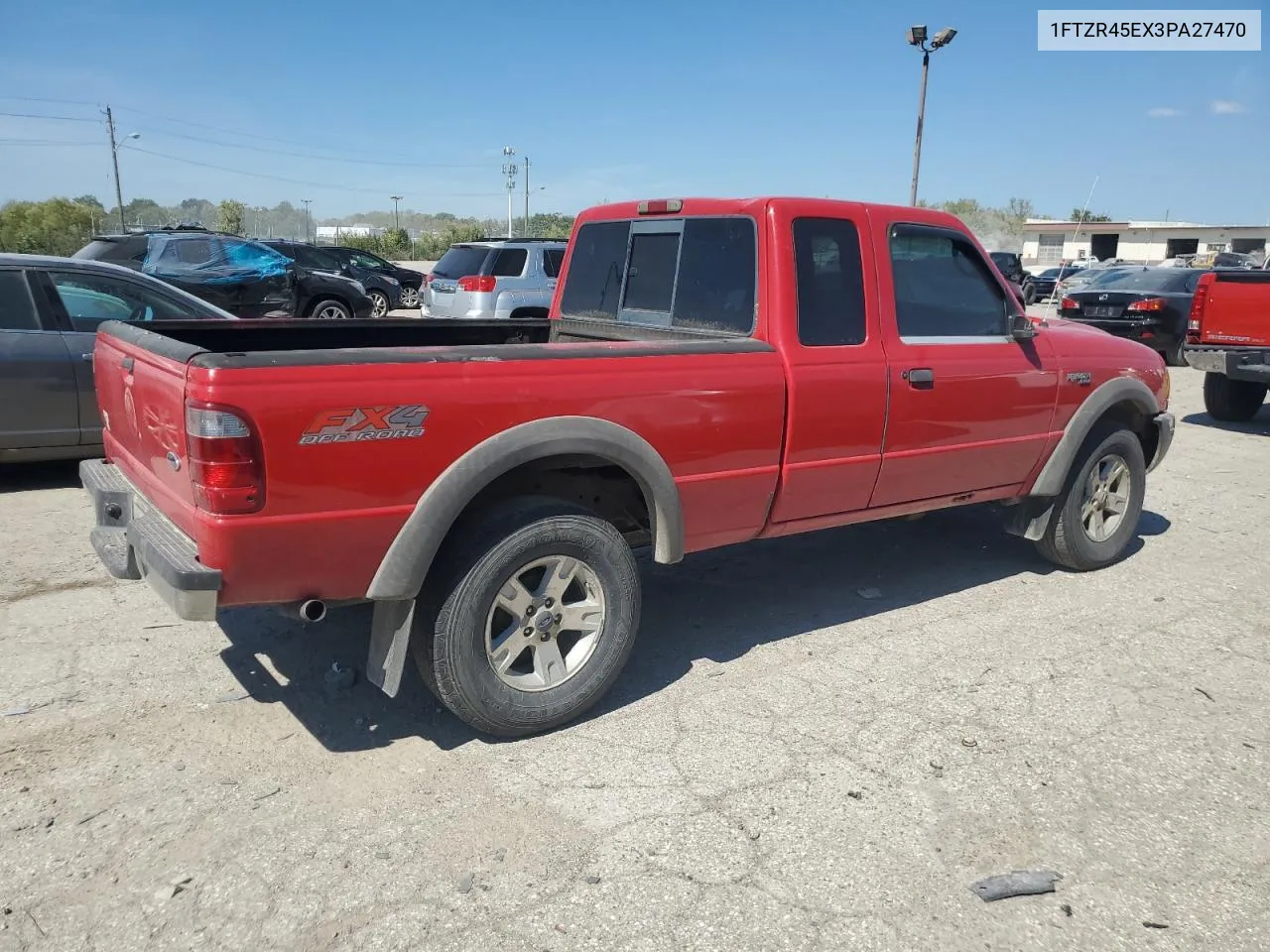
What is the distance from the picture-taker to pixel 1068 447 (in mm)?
5098

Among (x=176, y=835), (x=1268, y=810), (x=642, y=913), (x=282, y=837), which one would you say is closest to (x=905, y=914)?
(x=642, y=913)

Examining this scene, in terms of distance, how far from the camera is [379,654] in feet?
A: 10.9

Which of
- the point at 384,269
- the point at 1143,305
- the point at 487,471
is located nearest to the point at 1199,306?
the point at 1143,305

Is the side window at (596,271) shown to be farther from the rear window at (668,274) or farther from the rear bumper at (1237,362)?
the rear bumper at (1237,362)

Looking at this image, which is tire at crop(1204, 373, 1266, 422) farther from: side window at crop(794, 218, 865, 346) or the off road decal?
the off road decal

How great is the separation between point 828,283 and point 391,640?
2345 millimetres

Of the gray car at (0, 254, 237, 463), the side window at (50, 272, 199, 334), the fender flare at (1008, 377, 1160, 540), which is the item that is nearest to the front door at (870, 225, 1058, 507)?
the fender flare at (1008, 377, 1160, 540)

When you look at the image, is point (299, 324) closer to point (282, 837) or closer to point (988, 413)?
point (282, 837)

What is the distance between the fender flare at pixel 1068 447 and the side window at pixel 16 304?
6.32 metres

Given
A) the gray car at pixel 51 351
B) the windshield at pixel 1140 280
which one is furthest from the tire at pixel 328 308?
the windshield at pixel 1140 280

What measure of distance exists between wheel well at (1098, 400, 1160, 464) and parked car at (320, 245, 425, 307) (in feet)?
56.2

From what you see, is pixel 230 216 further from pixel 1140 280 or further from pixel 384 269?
pixel 1140 280

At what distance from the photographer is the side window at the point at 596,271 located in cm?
488

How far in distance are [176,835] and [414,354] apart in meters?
1.64
